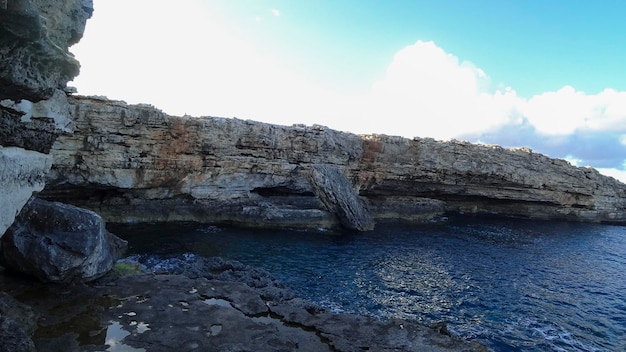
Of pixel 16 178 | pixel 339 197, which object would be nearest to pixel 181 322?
pixel 16 178

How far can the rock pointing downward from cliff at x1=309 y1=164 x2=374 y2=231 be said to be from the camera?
112 feet

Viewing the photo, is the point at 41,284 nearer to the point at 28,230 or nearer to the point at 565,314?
the point at 28,230

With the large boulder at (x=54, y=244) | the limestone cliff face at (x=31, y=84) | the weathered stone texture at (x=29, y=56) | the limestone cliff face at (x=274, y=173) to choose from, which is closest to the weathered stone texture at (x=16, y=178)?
the limestone cliff face at (x=31, y=84)

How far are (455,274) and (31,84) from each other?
71.7 feet

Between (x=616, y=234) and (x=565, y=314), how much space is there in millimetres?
36864

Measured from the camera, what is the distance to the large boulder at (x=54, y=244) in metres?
12.0

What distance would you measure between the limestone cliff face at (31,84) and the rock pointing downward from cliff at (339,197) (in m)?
25.5

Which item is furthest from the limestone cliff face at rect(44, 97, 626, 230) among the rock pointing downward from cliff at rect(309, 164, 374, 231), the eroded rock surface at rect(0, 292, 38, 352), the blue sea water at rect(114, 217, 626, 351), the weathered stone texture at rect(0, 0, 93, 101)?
the weathered stone texture at rect(0, 0, 93, 101)

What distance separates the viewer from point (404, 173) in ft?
140

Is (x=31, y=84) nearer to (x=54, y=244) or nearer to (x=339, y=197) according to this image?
(x=54, y=244)

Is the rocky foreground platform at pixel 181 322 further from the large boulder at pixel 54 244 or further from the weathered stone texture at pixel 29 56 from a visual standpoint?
the weathered stone texture at pixel 29 56

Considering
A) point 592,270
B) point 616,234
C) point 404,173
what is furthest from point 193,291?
point 616,234

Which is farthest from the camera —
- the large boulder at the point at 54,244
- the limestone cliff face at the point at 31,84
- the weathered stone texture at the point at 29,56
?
the large boulder at the point at 54,244

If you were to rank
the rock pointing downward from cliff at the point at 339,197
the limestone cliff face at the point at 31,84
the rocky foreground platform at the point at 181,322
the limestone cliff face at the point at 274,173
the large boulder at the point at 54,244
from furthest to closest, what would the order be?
the rock pointing downward from cliff at the point at 339,197 < the limestone cliff face at the point at 274,173 < the large boulder at the point at 54,244 < the rocky foreground platform at the point at 181,322 < the limestone cliff face at the point at 31,84
